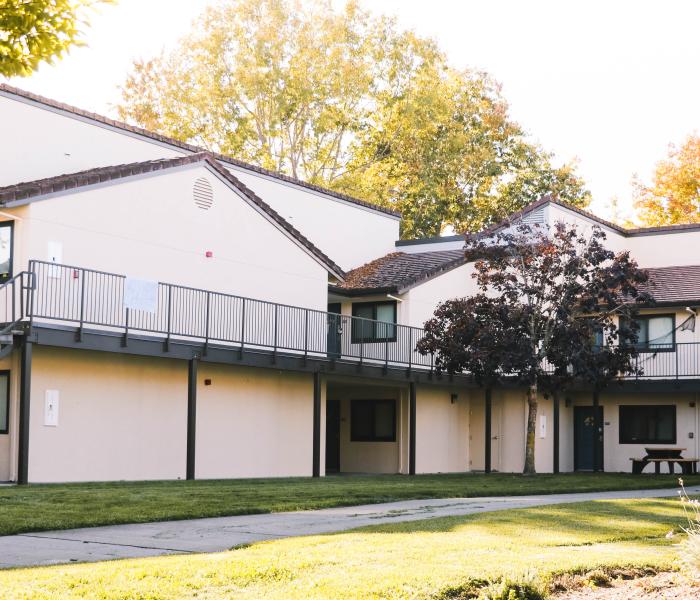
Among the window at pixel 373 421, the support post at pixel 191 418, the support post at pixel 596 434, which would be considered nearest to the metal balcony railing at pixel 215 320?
the support post at pixel 191 418

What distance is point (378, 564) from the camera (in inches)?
379

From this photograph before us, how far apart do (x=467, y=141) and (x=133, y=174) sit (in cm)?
3062

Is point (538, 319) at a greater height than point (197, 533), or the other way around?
point (538, 319)

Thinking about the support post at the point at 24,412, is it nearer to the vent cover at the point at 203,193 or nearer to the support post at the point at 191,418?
the support post at the point at 191,418

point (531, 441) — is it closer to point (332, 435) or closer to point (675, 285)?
point (332, 435)

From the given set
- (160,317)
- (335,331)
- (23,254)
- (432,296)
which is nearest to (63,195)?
(23,254)

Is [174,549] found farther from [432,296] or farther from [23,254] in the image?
[432,296]

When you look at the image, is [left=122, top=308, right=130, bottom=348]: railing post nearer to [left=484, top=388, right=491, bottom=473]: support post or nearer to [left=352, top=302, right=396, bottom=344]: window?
[left=352, top=302, right=396, bottom=344]: window

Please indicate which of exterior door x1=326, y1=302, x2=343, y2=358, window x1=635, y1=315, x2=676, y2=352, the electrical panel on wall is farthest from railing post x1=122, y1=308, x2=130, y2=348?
window x1=635, y1=315, x2=676, y2=352

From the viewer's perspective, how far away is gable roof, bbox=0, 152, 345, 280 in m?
22.7

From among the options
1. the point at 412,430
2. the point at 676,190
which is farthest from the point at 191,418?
the point at 676,190

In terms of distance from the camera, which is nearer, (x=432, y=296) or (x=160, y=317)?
(x=160, y=317)

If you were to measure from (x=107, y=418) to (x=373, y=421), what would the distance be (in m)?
11.7

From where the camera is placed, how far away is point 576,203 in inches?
2169
